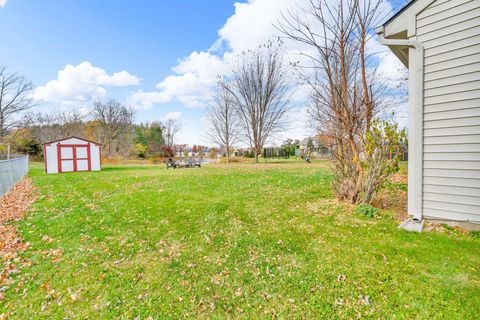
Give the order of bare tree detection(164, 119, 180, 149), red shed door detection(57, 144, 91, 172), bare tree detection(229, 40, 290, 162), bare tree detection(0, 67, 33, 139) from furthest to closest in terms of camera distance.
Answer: bare tree detection(164, 119, 180, 149), bare tree detection(0, 67, 33, 139), bare tree detection(229, 40, 290, 162), red shed door detection(57, 144, 91, 172)

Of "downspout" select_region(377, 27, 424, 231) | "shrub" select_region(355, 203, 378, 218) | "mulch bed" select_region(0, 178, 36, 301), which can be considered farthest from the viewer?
"shrub" select_region(355, 203, 378, 218)

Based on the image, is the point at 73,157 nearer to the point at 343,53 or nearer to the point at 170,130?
the point at 343,53

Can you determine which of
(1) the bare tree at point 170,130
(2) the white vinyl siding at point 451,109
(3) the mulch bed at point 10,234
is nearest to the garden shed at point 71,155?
(3) the mulch bed at point 10,234

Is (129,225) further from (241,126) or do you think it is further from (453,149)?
(241,126)

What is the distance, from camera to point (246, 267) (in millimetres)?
2998

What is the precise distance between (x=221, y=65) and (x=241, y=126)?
6331mm

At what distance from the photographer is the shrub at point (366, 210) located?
4.23m

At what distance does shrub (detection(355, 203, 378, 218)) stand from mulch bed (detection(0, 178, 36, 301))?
5474mm

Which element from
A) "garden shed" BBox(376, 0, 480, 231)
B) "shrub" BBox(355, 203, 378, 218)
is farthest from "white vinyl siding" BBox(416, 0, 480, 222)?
"shrub" BBox(355, 203, 378, 218)

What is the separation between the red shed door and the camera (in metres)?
15.7

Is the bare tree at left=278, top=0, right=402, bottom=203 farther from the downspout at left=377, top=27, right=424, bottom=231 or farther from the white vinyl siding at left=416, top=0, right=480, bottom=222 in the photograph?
the white vinyl siding at left=416, top=0, right=480, bottom=222

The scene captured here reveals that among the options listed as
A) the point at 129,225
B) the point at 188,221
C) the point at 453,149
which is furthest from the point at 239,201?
the point at 453,149

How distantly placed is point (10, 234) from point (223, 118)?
20062mm

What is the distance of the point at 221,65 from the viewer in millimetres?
21938
